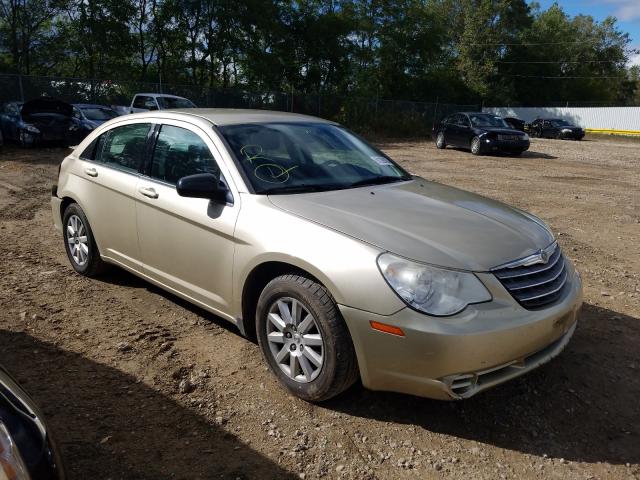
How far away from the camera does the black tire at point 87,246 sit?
4875mm

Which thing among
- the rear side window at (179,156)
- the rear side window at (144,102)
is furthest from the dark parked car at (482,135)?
the rear side window at (179,156)

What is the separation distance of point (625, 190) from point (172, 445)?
1168 centimetres

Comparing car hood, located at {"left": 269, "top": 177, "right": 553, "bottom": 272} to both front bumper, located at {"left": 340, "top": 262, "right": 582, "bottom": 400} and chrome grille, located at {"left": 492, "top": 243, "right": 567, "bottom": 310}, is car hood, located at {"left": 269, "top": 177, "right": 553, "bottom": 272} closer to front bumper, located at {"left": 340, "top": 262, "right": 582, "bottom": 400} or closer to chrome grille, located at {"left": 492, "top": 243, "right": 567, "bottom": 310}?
chrome grille, located at {"left": 492, "top": 243, "right": 567, "bottom": 310}

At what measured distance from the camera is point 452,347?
2.62 metres

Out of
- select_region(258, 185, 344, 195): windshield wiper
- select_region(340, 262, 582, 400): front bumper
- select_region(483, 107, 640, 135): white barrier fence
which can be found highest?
select_region(483, 107, 640, 135): white barrier fence

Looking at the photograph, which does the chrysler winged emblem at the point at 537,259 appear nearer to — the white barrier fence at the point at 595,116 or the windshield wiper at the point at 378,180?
the windshield wiper at the point at 378,180

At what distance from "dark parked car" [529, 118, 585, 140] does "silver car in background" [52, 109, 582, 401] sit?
3329 centimetres

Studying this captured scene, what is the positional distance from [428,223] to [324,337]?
901 millimetres

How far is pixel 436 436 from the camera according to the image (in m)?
2.93

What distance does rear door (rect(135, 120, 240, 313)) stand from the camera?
3.50m

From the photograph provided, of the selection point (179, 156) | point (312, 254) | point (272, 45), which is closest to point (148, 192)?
point (179, 156)

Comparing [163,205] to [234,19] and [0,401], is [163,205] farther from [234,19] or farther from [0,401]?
[234,19]

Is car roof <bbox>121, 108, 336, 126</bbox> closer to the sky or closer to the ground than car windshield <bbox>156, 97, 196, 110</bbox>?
closer to the sky

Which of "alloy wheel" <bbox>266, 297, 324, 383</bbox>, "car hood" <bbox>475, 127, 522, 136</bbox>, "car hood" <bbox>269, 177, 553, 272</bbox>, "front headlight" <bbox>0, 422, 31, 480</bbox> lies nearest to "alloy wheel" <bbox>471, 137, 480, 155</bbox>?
"car hood" <bbox>475, 127, 522, 136</bbox>
